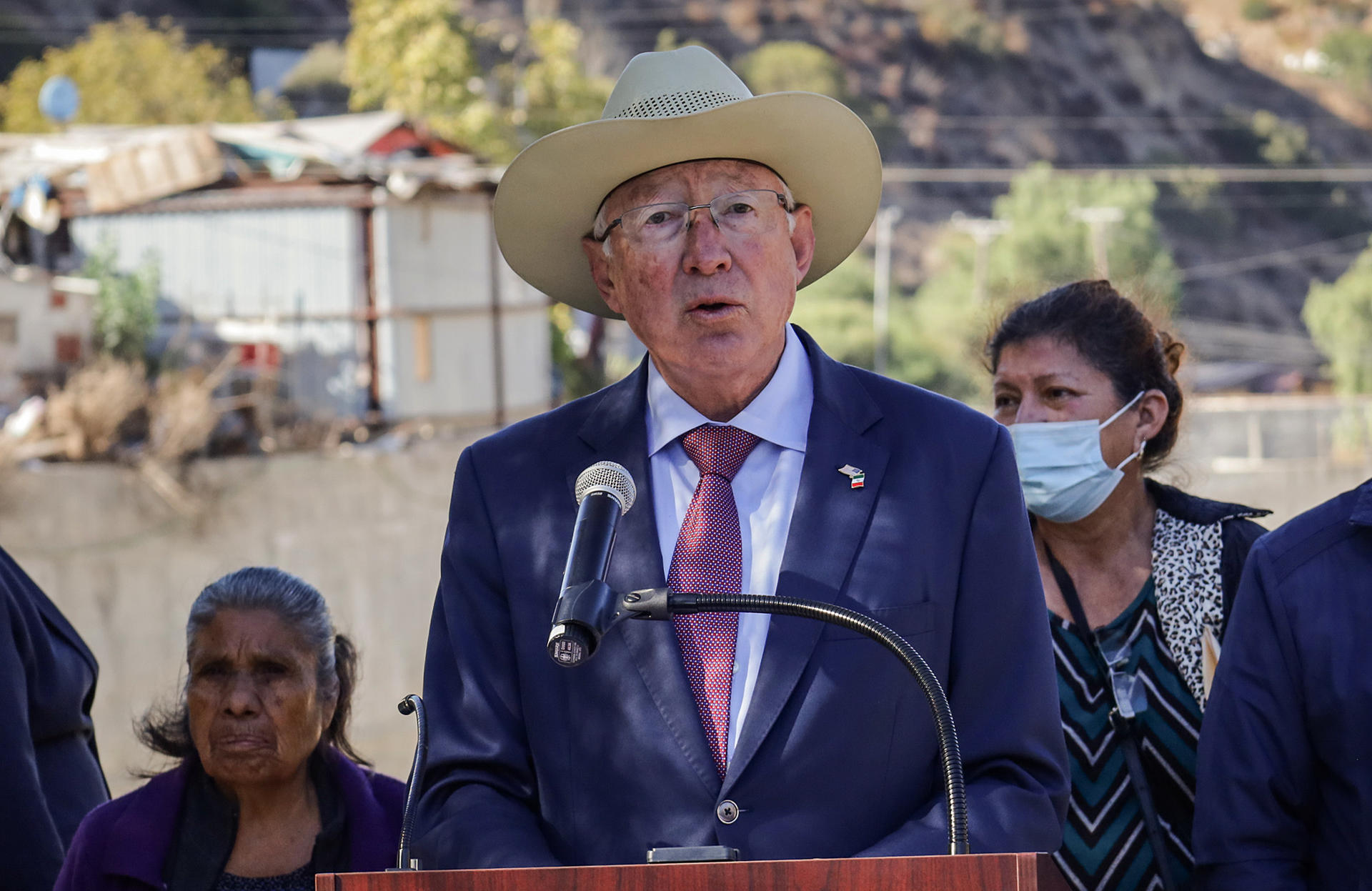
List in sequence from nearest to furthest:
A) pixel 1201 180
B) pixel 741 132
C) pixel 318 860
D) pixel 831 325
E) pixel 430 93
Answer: pixel 741 132
pixel 318 860
pixel 430 93
pixel 831 325
pixel 1201 180

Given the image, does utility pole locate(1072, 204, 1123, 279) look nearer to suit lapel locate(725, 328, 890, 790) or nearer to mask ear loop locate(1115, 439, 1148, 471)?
mask ear loop locate(1115, 439, 1148, 471)

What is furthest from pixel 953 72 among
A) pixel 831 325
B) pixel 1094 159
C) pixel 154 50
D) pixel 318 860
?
pixel 318 860

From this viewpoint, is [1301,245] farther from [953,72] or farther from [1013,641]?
[1013,641]

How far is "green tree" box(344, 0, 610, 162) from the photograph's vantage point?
31594 mm

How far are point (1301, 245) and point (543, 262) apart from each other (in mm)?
69334

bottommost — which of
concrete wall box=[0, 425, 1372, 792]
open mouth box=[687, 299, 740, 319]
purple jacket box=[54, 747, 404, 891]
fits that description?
concrete wall box=[0, 425, 1372, 792]

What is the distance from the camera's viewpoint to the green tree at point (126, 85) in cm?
3600

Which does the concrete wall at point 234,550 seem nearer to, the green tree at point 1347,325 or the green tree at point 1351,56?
the green tree at point 1347,325

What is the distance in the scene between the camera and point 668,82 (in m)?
Answer: 2.67

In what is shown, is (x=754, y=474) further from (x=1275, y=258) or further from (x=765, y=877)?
(x=1275, y=258)

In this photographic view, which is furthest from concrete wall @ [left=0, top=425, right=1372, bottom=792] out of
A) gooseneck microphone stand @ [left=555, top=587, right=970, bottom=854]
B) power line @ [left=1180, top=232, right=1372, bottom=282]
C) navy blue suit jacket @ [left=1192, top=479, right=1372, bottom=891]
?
power line @ [left=1180, top=232, right=1372, bottom=282]

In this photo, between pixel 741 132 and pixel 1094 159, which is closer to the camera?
pixel 741 132

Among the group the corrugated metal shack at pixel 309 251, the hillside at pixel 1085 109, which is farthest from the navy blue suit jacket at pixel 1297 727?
the hillside at pixel 1085 109

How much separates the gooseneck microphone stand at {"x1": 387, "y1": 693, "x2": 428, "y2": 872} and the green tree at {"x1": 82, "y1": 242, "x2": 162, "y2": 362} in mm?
16805
